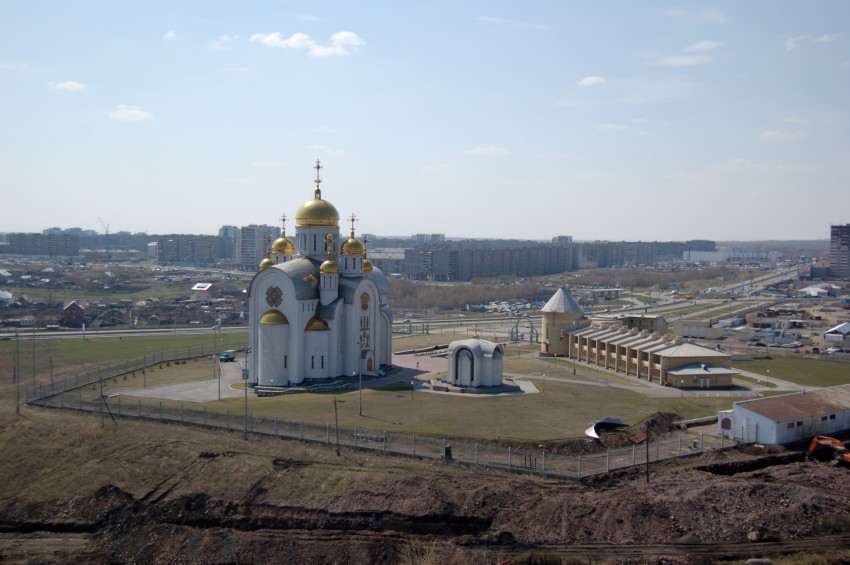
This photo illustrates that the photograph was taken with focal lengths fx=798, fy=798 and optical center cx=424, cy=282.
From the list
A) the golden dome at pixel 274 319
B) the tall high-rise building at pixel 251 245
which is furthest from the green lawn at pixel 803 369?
the tall high-rise building at pixel 251 245

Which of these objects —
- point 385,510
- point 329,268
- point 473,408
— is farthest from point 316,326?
point 385,510

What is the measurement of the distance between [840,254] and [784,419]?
134331 mm

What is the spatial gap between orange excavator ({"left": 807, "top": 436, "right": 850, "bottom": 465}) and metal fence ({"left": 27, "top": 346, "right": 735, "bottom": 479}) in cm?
324

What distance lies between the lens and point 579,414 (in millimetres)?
38625

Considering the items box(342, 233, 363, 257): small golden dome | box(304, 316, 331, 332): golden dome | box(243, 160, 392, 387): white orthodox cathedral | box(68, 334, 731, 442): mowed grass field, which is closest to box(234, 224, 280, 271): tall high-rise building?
box(243, 160, 392, 387): white orthodox cathedral

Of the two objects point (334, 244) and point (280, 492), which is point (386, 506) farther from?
point (334, 244)

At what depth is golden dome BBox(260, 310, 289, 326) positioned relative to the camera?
4500cm

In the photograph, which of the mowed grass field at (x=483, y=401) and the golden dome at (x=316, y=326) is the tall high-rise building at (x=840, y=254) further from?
the golden dome at (x=316, y=326)

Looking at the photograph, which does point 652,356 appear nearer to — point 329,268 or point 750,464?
point 750,464

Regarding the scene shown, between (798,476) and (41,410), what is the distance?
34.7 m

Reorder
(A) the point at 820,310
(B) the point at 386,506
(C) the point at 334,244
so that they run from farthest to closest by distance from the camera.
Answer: (A) the point at 820,310, (C) the point at 334,244, (B) the point at 386,506

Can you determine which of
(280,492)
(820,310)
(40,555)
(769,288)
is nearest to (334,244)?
(280,492)

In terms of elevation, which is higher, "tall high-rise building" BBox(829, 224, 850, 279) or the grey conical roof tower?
"tall high-rise building" BBox(829, 224, 850, 279)

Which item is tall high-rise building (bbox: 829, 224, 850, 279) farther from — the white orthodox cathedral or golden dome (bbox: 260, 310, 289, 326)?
golden dome (bbox: 260, 310, 289, 326)
